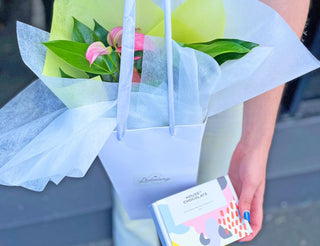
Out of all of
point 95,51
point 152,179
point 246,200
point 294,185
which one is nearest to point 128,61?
point 95,51

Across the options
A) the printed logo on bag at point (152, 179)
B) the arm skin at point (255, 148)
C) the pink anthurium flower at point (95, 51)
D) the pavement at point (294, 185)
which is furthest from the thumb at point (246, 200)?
the pavement at point (294, 185)

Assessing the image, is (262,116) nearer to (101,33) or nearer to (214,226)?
(214,226)

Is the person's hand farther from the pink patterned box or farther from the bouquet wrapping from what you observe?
the bouquet wrapping

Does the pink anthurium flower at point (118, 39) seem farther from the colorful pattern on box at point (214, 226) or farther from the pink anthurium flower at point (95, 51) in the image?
the colorful pattern on box at point (214, 226)

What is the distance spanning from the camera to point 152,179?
0.61m

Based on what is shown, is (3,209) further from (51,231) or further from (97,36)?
(97,36)

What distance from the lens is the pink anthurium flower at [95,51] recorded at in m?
0.44

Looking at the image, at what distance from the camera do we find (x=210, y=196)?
23.4 inches

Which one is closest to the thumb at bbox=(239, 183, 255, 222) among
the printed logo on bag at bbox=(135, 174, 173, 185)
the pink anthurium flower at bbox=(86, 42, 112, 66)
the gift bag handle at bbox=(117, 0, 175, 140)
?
the printed logo on bag at bbox=(135, 174, 173, 185)

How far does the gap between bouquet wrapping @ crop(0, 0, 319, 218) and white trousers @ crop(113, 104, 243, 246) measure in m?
0.22

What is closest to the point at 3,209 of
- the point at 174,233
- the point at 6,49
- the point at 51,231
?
the point at 51,231

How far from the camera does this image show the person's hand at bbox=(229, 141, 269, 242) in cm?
67

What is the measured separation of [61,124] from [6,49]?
80 cm

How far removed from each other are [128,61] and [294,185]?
47.2 inches
